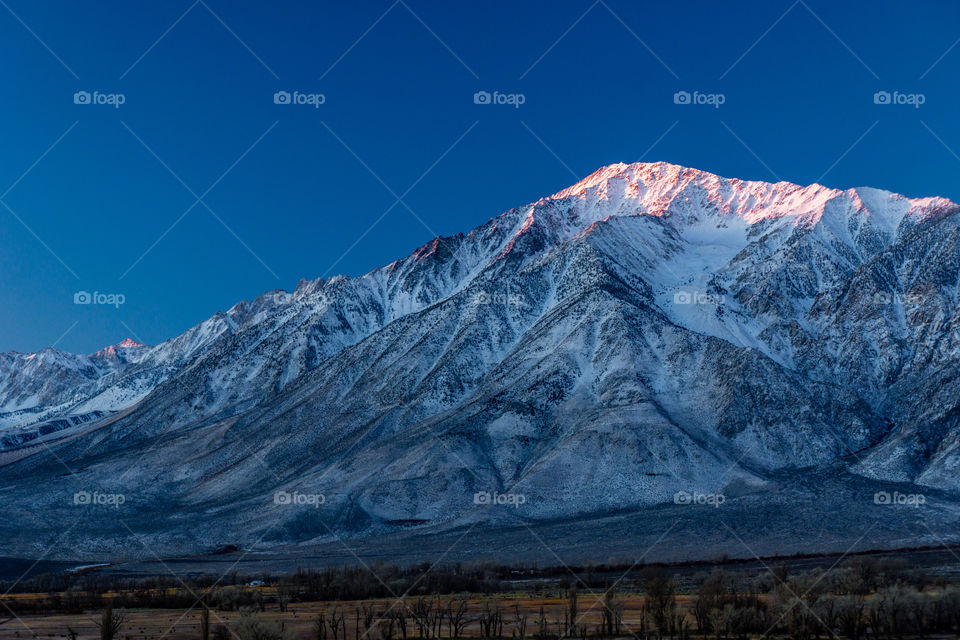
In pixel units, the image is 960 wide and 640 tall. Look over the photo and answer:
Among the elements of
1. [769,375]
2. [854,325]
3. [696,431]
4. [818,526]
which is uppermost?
[854,325]

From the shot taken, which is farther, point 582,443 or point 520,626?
point 582,443

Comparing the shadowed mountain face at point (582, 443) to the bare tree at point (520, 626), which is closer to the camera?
the bare tree at point (520, 626)

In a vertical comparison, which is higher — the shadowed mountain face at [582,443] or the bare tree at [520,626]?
the shadowed mountain face at [582,443]

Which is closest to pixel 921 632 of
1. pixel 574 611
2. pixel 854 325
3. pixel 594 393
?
pixel 574 611

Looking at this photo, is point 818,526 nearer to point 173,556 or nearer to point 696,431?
point 696,431

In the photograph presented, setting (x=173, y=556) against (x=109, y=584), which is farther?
(x=173, y=556)

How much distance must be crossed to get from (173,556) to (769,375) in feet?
338

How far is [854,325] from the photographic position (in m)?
191

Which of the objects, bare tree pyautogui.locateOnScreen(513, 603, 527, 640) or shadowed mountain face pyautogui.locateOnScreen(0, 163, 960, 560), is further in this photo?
shadowed mountain face pyautogui.locateOnScreen(0, 163, 960, 560)

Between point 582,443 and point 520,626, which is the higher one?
point 582,443

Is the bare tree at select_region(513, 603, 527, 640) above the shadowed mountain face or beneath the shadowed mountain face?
beneath

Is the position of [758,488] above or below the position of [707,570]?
above

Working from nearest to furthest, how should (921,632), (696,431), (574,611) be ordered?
(921,632), (574,611), (696,431)

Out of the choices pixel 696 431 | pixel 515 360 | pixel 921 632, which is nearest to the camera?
pixel 921 632
